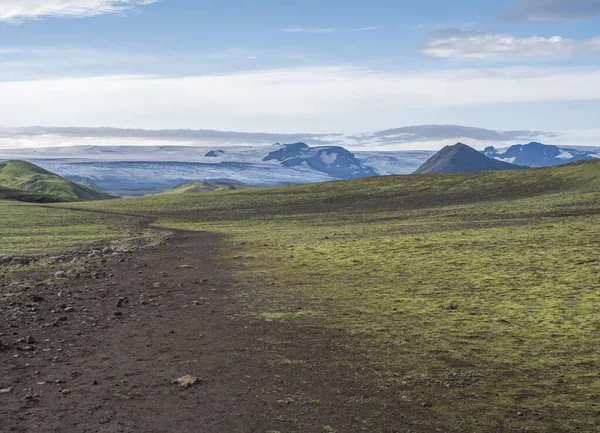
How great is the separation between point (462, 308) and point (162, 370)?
39.0 ft

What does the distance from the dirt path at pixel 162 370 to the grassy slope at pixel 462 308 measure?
158 centimetres

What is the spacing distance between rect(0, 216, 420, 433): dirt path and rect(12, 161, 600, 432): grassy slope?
1585 mm

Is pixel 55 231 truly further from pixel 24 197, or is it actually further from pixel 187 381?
pixel 24 197

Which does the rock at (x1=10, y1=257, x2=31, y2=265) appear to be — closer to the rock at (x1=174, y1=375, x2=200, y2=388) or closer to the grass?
the grass

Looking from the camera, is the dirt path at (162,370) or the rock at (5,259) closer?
the dirt path at (162,370)

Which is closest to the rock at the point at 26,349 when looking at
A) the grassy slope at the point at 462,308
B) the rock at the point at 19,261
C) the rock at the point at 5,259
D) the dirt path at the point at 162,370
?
the dirt path at the point at 162,370

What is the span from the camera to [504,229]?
48.8 m

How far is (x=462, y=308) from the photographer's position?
906 inches

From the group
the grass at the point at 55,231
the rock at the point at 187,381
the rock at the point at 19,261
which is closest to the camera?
the rock at the point at 187,381

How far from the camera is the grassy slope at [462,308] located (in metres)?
13.6

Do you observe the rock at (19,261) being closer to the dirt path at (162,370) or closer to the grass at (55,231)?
the grass at (55,231)

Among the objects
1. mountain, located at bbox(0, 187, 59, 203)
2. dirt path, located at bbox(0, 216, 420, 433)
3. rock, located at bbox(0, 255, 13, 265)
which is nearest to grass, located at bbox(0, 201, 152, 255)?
rock, located at bbox(0, 255, 13, 265)

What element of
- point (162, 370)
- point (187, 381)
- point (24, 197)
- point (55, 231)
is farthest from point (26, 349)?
point (24, 197)

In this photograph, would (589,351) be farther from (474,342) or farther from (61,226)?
(61,226)
